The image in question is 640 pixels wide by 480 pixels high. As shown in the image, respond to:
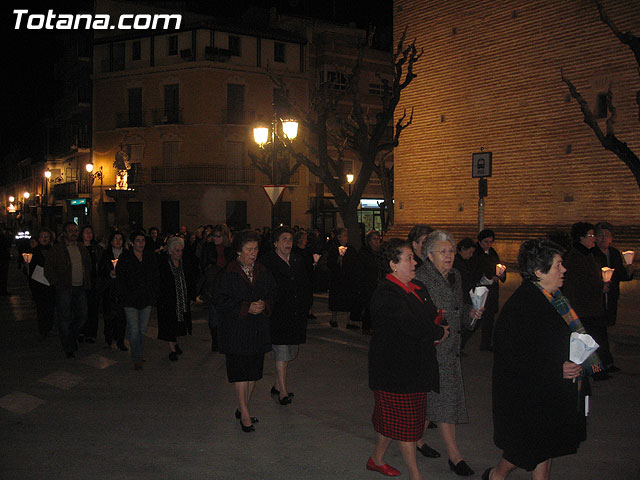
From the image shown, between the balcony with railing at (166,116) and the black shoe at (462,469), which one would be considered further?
the balcony with railing at (166,116)

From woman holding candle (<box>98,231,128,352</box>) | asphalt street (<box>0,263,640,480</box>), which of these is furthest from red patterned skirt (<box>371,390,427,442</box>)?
woman holding candle (<box>98,231,128,352</box>)

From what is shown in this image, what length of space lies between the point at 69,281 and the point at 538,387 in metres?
7.55

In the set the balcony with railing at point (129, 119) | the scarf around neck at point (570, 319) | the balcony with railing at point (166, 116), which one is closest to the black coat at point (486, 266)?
the scarf around neck at point (570, 319)

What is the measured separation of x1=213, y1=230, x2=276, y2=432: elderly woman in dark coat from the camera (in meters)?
5.98

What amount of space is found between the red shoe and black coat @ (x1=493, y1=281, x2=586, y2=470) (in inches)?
43.2

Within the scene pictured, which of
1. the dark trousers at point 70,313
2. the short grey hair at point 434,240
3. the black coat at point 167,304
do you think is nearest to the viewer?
the short grey hair at point 434,240

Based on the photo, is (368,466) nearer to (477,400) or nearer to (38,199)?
(477,400)

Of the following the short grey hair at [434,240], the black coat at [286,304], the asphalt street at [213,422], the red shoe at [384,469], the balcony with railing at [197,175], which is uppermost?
the balcony with railing at [197,175]

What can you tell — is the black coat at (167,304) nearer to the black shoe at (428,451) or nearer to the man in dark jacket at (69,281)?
the man in dark jacket at (69,281)

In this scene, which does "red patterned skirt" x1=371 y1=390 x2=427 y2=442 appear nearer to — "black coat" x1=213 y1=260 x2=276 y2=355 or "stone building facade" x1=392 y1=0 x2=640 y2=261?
"black coat" x1=213 y1=260 x2=276 y2=355

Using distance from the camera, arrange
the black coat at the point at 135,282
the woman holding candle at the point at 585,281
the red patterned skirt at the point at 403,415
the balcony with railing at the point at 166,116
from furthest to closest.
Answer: the balcony with railing at the point at 166,116 → the black coat at the point at 135,282 → the woman holding candle at the point at 585,281 → the red patterned skirt at the point at 403,415

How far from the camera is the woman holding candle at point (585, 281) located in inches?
298

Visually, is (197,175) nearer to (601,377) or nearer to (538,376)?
(601,377)

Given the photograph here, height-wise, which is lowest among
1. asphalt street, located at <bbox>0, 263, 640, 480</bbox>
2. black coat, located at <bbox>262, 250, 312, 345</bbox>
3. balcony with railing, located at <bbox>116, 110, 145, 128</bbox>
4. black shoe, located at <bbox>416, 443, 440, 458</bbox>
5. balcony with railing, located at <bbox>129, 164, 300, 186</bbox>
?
asphalt street, located at <bbox>0, 263, 640, 480</bbox>
